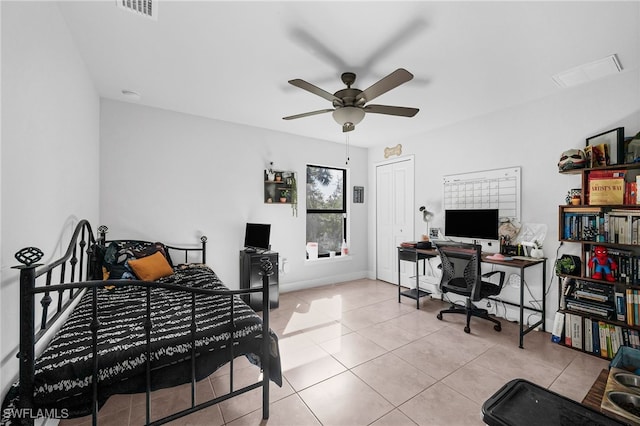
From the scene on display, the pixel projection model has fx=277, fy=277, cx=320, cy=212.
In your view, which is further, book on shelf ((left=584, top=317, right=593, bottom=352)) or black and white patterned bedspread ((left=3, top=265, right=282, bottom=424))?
book on shelf ((left=584, top=317, right=593, bottom=352))

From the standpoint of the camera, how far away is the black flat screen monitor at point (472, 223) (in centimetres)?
328

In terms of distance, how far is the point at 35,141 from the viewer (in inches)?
57.8

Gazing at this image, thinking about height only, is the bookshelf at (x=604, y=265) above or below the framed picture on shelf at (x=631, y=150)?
below

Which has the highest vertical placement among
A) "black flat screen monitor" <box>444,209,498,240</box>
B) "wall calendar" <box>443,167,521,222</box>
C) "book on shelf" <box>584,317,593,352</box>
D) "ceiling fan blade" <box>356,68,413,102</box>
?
"ceiling fan blade" <box>356,68,413,102</box>

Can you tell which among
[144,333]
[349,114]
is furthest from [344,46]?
[144,333]

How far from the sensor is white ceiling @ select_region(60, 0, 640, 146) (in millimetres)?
1749

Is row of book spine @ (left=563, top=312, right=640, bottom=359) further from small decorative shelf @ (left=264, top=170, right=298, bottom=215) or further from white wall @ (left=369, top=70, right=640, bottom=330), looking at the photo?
small decorative shelf @ (left=264, top=170, right=298, bottom=215)

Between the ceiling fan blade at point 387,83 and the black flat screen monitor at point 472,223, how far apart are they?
A: 2145 millimetres

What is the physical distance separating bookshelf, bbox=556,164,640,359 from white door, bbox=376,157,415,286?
203 cm

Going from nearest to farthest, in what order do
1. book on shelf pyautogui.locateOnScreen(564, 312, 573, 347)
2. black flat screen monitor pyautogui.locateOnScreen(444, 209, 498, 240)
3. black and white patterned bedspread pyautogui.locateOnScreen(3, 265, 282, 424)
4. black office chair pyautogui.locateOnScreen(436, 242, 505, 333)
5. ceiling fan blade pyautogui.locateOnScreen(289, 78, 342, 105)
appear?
1. black and white patterned bedspread pyautogui.locateOnScreen(3, 265, 282, 424)
2. ceiling fan blade pyautogui.locateOnScreen(289, 78, 342, 105)
3. book on shelf pyautogui.locateOnScreen(564, 312, 573, 347)
4. black office chair pyautogui.locateOnScreen(436, 242, 505, 333)
5. black flat screen monitor pyautogui.locateOnScreen(444, 209, 498, 240)

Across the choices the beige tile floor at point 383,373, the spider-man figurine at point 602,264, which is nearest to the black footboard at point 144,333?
the beige tile floor at point 383,373

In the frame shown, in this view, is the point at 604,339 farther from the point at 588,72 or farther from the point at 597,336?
the point at 588,72

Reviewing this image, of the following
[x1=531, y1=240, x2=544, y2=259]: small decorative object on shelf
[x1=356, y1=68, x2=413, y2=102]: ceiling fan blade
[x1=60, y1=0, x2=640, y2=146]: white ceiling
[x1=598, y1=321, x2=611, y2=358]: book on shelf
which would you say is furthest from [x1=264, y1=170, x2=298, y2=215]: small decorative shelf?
[x1=598, y1=321, x2=611, y2=358]: book on shelf

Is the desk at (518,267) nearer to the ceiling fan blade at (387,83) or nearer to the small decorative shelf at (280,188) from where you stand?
the small decorative shelf at (280,188)
